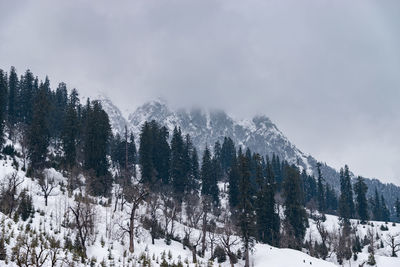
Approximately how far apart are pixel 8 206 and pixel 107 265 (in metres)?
12.5

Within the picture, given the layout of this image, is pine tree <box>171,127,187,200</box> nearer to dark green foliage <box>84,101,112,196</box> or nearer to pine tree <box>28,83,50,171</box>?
dark green foliage <box>84,101,112,196</box>

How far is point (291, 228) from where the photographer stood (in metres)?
57.5

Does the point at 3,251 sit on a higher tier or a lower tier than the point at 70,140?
lower

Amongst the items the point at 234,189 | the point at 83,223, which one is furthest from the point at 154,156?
the point at 83,223

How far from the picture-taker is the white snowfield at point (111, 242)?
28.5 meters

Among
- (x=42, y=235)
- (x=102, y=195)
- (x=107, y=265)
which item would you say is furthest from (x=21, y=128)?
(x=107, y=265)

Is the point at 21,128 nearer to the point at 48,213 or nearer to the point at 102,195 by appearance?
the point at 102,195

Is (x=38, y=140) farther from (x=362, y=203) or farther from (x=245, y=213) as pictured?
(x=362, y=203)

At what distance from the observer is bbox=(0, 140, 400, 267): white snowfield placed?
93.4 ft

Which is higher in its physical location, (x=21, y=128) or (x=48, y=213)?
(x=21, y=128)

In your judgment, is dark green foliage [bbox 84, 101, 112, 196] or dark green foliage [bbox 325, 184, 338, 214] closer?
dark green foliage [bbox 84, 101, 112, 196]

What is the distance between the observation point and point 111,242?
33938mm

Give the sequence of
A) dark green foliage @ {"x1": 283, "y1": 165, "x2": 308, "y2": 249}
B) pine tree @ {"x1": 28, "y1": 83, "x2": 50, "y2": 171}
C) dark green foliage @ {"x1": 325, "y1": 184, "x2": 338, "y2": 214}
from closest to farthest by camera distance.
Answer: pine tree @ {"x1": 28, "y1": 83, "x2": 50, "y2": 171}, dark green foliage @ {"x1": 283, "y1": 165, "x2": 308, "y2": 249}, dark green foliage @ {"x1": 325, "y1": 184, "x2": 338, "y2": 214}

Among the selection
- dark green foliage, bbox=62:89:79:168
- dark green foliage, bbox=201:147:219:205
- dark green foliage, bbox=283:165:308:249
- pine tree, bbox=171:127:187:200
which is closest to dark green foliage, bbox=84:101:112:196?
dark green foliage, bbox=62:89:79:168
